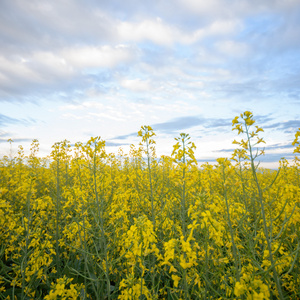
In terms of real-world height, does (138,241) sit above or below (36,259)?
above

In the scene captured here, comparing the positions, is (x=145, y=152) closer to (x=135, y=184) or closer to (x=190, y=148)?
(x=190, y=148)

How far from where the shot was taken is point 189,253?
77.6 inches

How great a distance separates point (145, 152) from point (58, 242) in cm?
285

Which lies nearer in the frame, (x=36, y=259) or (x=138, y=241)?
(x=138, y=241)

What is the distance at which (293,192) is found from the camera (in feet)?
→ 10.6

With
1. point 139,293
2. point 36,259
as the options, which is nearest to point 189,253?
point 139,293

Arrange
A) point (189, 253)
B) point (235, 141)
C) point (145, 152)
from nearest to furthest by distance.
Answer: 1. point (189, 253)
2. point (235, 141)
3. point (145, 152)

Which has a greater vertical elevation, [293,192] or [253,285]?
[293,192]

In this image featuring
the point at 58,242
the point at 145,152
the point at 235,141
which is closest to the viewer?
the point at 235,141

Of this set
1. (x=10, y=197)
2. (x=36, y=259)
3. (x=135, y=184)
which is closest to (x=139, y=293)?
(x=36, y=259)

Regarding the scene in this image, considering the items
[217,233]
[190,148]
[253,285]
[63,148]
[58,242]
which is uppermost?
[63,148]

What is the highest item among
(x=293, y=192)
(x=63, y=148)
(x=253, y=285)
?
(x=63, y=148)

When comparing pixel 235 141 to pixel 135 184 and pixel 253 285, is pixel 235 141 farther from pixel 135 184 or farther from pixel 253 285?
pixel 135 184

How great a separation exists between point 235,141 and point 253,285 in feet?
5.45
